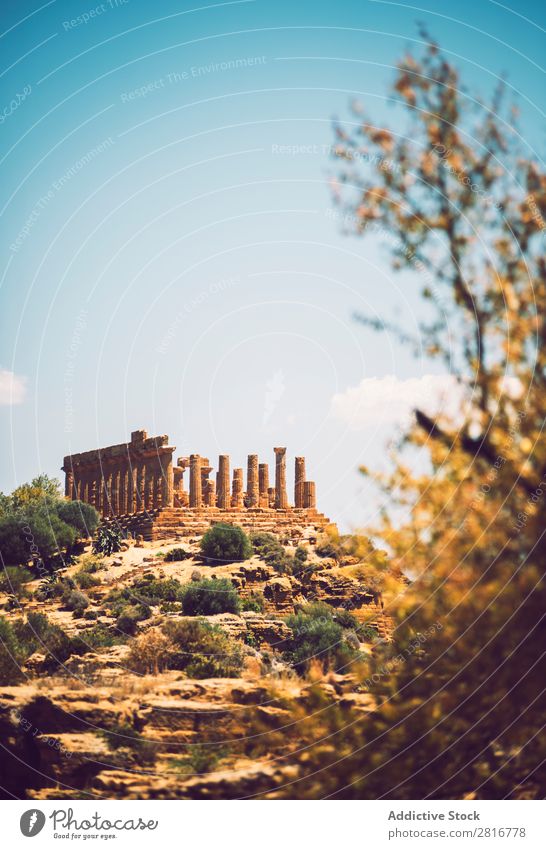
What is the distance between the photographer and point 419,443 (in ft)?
29.3

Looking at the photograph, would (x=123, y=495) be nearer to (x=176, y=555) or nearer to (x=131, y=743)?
(x=176, y=555)

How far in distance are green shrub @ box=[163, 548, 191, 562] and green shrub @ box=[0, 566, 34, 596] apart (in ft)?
25.7

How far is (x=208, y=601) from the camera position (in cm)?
5159

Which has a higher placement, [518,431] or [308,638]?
[308,638]

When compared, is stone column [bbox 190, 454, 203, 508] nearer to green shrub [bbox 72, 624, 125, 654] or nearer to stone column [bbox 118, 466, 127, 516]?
stone column [bbox 118, 466, 127, 516]

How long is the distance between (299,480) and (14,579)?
27.4 metres

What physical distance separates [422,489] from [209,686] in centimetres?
1450

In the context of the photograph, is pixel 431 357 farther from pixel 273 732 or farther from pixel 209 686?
pixel 209 686

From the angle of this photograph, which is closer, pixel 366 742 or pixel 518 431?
pixel 518 431

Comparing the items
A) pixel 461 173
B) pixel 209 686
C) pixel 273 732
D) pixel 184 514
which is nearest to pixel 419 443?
pixel 461 173

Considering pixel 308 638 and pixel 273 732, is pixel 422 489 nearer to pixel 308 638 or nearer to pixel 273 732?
pixel 273 732
